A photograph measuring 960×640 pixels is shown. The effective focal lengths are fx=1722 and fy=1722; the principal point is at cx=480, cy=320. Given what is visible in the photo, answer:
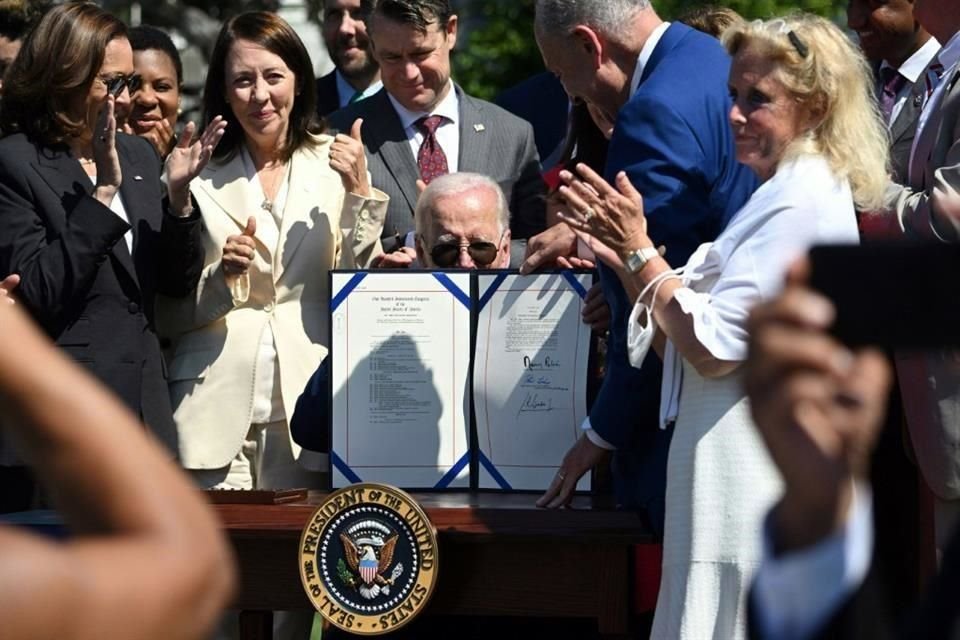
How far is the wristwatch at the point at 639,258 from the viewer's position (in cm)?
343

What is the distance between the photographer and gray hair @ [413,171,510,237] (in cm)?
438

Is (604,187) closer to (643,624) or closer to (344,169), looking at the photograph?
(643,624)

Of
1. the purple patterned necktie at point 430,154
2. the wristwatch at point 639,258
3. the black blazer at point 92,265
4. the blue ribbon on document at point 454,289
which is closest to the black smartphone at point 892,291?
the wristwatch at point 639,258

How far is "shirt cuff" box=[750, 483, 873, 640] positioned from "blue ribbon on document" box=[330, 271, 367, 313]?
9.54ft

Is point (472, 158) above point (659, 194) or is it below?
above

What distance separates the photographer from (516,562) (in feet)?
11.9

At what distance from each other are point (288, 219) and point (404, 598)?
4.39 feet

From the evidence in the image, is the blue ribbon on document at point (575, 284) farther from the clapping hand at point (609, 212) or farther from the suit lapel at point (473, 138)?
the suit lapel at point (473, 138)

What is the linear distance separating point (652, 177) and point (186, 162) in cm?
138

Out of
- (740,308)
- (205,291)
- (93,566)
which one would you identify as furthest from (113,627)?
(205,291)

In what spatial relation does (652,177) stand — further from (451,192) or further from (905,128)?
(905,128)

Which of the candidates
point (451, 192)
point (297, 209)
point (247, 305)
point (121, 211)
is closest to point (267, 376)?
point (247, 305)

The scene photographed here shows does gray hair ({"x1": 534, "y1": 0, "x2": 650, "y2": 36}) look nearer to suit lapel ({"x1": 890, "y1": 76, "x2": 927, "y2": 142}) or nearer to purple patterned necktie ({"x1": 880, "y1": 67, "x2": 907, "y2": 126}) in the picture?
suit lapel ({"x1": 890, "y1": 76, "x2": 927, "y2": 142})

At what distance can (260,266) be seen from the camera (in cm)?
452
